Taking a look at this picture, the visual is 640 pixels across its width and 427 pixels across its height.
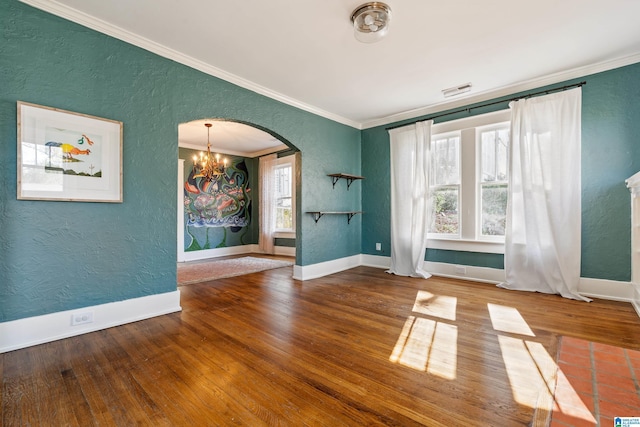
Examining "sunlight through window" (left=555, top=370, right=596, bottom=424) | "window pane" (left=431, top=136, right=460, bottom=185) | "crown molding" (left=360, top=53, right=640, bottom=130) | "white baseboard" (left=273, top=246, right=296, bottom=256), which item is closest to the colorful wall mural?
"white baseboard" (left=273, top=246, right=296, bottom=256)

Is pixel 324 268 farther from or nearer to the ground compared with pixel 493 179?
nearer to the ground

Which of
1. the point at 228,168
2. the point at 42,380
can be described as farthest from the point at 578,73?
the point at 228,168

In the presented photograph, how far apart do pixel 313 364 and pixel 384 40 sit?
2.91 meters

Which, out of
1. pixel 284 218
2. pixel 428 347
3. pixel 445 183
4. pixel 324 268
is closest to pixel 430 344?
pixel 428 347

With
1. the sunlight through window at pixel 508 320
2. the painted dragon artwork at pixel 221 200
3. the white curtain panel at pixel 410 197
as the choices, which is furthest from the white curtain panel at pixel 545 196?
the painted dragon artwork at pixel 221 200

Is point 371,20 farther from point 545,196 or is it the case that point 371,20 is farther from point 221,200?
point 221,200

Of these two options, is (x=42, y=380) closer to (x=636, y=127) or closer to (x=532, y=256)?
(x=532, y=256)

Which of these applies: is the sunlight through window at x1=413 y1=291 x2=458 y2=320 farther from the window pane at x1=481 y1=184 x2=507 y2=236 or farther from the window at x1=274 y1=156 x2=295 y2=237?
the window at x1=274 y1=156 x2=295 y2=237

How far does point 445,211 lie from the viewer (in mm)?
4426

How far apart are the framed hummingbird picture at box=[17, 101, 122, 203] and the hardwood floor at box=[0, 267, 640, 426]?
120 centimetres

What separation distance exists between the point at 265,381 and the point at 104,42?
10.2ft

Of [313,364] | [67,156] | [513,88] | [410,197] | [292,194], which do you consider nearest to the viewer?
[313,364]

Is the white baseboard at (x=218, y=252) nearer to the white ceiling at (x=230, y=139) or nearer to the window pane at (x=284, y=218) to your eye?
the window pane at (x=284, y=218)

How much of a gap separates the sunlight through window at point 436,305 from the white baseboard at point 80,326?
2577 millimetres
